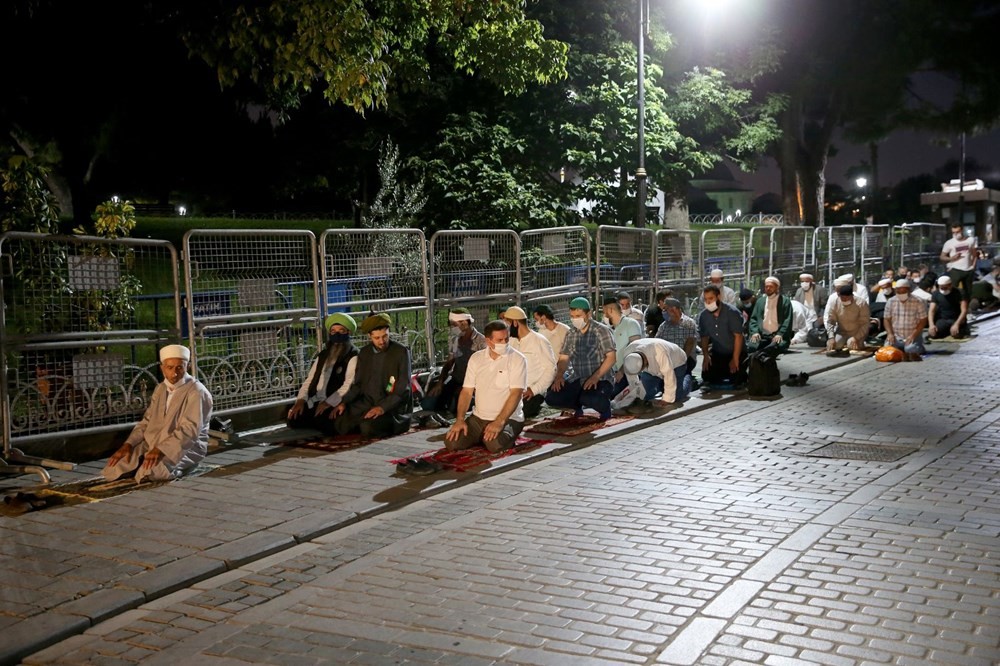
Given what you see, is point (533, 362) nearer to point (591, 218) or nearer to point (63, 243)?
point (63, 243)

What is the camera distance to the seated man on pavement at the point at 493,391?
10133mm

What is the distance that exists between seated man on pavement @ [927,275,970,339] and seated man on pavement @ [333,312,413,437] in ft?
45.7

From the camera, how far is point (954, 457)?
998cm

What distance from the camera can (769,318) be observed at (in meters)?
17.6

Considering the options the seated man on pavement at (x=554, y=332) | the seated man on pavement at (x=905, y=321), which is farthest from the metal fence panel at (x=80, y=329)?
the seated man on pavement at (x=905, y=321)

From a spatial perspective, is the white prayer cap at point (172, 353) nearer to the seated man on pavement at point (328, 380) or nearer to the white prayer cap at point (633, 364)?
the seated man on pavement at point (328, 380)

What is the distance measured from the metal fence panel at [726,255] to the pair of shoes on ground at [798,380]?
4.28 metres

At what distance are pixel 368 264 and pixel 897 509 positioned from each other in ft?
23.4

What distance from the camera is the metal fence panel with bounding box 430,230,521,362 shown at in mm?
13773

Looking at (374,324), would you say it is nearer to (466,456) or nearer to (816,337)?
(466,456)

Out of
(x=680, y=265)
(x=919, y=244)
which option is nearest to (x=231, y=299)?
(x=680, y=265)

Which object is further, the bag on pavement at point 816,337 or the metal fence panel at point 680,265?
the bag on pavement at point 816,337

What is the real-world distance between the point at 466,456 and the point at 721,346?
6013mm

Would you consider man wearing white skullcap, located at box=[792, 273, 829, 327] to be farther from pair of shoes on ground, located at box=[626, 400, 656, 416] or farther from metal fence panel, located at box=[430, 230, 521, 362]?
pair of shoes on ground, located at box=[626, 400, 656, 416]
